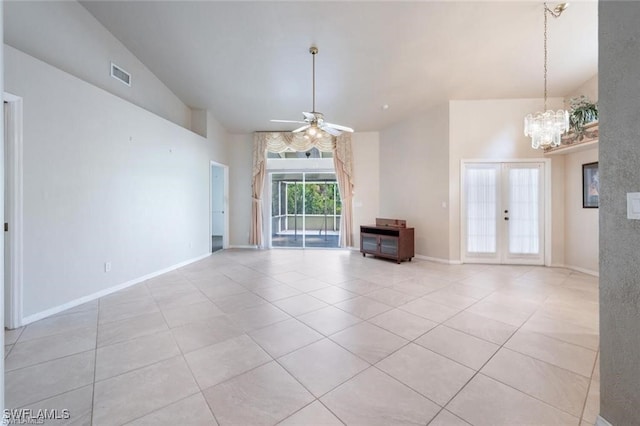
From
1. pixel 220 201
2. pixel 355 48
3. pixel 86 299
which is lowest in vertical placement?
pixel 86 299

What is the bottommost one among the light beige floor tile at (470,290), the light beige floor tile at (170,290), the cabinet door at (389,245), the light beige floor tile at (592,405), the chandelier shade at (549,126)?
the light beige floor tile at (592,405)

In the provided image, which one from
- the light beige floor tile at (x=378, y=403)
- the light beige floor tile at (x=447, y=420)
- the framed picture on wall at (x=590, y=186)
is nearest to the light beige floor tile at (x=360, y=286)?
the light beige floor tile at (x=378, y=403)

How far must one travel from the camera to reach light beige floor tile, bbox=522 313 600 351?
2.37 m

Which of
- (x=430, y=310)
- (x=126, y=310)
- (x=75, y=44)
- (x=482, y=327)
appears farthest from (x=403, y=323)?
(x=75, y=44)

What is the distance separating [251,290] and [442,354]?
2.60m

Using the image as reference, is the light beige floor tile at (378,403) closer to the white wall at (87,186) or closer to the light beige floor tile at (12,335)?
the light beige floor tile at (12,335)

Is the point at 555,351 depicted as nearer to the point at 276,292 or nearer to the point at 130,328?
the point at 276,292

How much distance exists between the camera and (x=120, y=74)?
4023 mm

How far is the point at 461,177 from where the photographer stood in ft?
17.7

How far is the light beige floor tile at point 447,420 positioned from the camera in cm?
147

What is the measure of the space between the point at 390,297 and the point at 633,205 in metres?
2.57

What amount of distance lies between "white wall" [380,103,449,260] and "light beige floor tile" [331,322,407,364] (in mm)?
3620

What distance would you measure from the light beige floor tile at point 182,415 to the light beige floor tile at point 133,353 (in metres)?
0.62

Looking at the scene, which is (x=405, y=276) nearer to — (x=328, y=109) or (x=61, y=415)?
(x=328, y=109)
